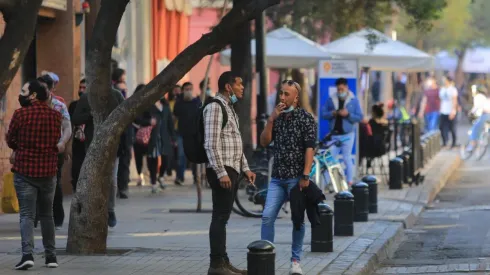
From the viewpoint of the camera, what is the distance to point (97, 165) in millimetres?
12398

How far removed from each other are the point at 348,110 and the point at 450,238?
16.4 feet

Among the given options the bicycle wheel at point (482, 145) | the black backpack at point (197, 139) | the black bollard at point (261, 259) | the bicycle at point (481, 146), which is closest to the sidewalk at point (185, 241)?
the black backpack at point (197, 139)

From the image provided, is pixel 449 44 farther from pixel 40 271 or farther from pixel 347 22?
pixel 40 271

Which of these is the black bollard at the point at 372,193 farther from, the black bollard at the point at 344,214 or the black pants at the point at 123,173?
the black pants at the point at 123,173

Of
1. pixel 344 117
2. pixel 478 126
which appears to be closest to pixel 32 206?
pixel 344 117

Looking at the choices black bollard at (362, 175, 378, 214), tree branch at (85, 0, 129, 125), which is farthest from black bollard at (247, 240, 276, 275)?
black bollard at (362, 175, 378, 214)

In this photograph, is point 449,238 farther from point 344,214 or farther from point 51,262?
point 51,262

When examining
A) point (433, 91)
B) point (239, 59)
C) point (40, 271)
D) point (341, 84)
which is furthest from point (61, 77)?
point (433, 91)

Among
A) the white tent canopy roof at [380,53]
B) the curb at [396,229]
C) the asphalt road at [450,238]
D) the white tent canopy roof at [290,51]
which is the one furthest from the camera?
the white tent canopy roof at [380,53]

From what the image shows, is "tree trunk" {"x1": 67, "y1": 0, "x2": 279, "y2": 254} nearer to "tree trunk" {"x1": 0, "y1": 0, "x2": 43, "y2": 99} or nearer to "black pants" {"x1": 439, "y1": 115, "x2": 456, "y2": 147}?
"tree trunk" {"x1": 0, "y1": 0, "x2": 43, "y2": 99}

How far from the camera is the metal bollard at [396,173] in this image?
2127cm

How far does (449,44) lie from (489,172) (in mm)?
47461

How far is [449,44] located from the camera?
A: 7425 centimetres

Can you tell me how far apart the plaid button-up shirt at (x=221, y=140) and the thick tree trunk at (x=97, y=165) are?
1.80 meters
